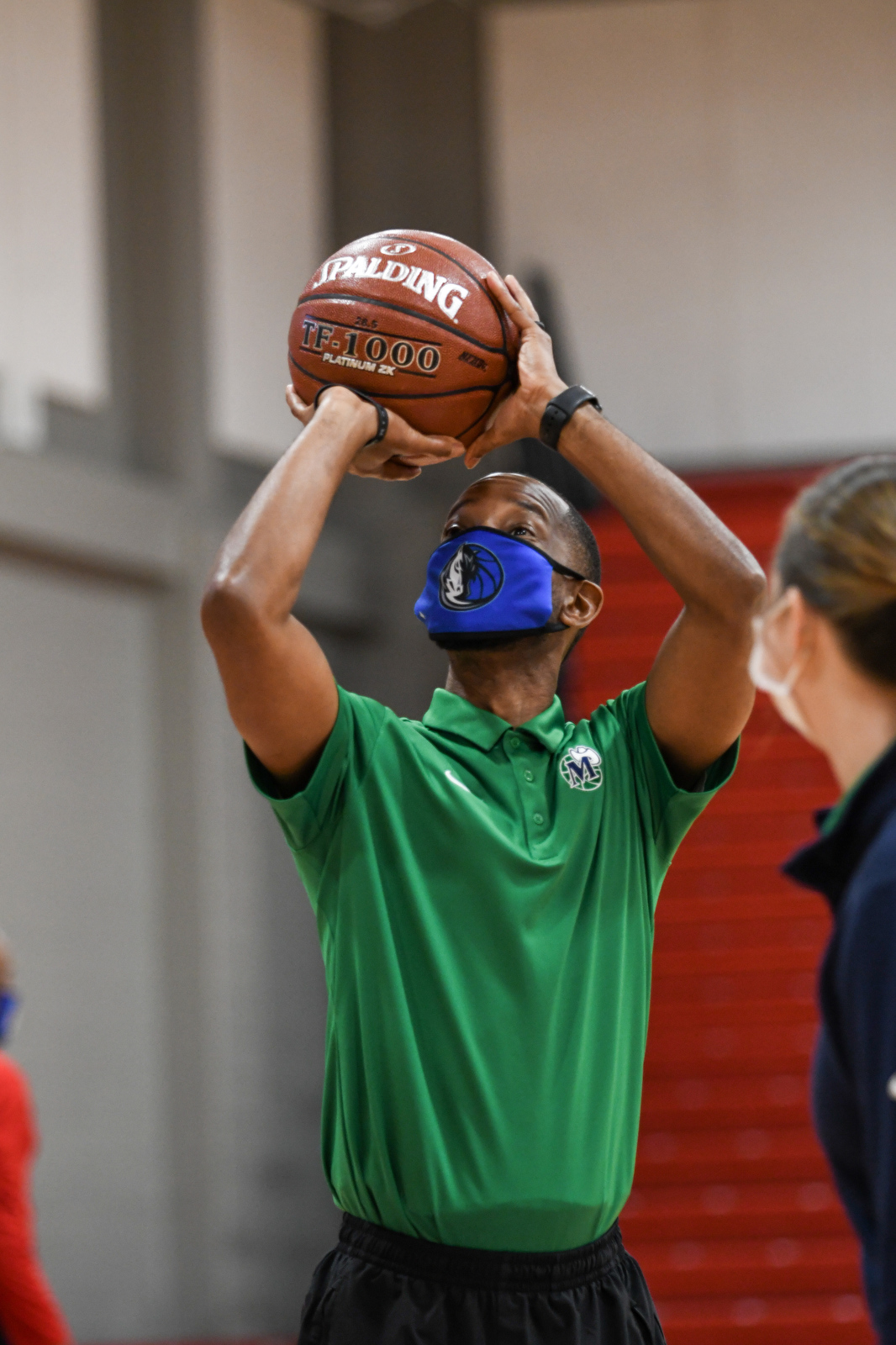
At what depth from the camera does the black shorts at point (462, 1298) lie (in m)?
2.47

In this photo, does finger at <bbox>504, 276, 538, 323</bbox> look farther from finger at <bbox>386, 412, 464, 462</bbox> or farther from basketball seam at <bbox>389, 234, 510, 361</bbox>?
finger at <bbox>386, 412, 464, 462</bbox>

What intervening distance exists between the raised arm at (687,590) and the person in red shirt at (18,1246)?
10.4 feet

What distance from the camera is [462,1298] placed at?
2480mm

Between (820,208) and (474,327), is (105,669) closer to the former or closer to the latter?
(820,208)

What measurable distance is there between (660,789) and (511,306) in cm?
87

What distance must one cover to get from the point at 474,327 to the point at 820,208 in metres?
7.15

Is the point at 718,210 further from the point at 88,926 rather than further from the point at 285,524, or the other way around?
the point at 285,524

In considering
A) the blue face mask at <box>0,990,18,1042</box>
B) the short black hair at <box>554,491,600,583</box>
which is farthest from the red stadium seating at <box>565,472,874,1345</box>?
the short black hair at <box>554,491,600,583</box>

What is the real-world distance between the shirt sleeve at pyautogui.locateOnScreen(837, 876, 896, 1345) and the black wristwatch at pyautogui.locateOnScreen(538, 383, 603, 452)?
125cm

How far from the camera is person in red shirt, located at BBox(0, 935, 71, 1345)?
5039 millimetres

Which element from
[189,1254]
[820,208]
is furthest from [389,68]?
[189,1254]

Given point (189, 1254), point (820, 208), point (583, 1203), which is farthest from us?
point (820, 208)

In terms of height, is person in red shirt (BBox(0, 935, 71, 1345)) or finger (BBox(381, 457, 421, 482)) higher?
finger (BBox(381, 457, 421, 482))

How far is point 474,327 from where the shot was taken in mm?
2916
